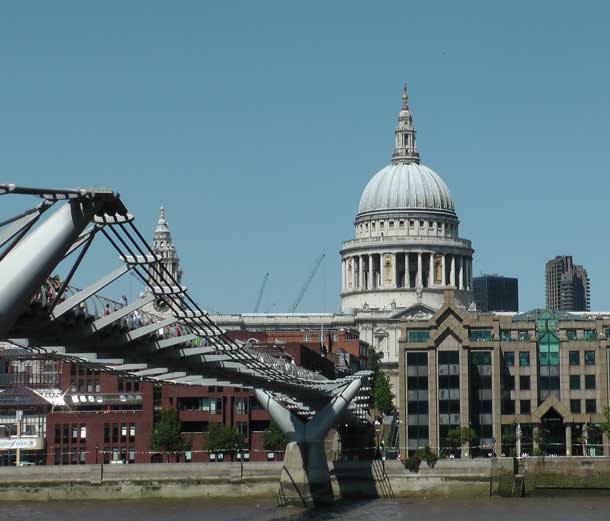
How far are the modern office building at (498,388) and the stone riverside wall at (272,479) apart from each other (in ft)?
38.0

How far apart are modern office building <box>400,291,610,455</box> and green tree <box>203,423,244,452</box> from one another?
1084cm

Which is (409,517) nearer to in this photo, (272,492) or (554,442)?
(272,492)

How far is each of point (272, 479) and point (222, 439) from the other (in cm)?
1422

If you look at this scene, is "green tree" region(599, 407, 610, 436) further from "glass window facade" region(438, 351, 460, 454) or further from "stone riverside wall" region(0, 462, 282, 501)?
"stone riverside wall" region(0, 462, 282, 501)

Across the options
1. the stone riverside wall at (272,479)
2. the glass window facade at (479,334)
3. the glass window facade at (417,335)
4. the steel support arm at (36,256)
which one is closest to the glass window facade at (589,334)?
the glass window facade at (479,334)

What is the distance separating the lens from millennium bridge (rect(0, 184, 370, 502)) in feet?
161

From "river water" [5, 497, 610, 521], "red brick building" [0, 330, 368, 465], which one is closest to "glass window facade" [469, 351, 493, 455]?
"red brick building" [0, 330, 368, 465]

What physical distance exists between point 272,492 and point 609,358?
95.1ft

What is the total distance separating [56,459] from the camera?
408ft

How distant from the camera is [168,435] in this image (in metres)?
123

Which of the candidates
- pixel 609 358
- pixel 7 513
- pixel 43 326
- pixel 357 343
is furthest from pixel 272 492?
pixel 357 343

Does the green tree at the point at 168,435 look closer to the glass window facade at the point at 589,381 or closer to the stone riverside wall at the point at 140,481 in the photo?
the stone riverside wall at the point at 140,481

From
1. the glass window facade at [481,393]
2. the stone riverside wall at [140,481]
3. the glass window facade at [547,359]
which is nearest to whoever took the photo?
the stone riverside wall at [140,481]

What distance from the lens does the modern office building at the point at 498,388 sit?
Answer: 403 ft
